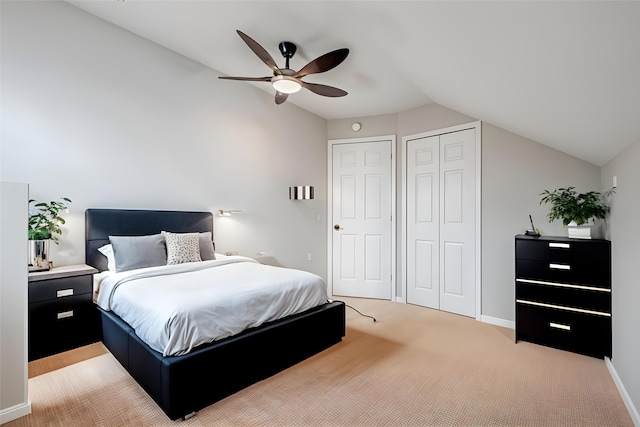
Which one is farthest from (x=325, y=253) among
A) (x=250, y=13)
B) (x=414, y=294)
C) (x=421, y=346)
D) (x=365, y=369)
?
Result: (x=250, y=13)

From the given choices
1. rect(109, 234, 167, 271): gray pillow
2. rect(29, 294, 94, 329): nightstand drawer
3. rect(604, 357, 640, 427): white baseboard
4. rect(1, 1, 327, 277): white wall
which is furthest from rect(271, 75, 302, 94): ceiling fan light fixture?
rect(604, 357, 640, 427): white baseboard

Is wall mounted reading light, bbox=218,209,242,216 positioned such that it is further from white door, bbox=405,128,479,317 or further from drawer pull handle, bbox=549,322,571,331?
drawer pull handle, bbox=549,322,571,331

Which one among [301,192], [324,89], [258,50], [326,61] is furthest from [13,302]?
[301,192]

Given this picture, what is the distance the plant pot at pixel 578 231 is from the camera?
2807 millimetres

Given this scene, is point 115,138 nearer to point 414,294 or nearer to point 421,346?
point 421,346

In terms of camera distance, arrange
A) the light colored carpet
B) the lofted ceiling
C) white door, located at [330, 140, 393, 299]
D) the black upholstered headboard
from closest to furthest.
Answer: the lofted ceiling
the light colored carpet
the black upholstered headboard
white door, located at [330, 140, 393, 299]

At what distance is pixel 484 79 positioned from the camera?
92.4 inches

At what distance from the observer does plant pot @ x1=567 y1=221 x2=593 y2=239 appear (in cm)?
281

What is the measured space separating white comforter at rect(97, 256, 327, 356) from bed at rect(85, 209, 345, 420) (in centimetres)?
6

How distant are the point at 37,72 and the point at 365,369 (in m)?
3.64

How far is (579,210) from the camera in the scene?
2.75 m

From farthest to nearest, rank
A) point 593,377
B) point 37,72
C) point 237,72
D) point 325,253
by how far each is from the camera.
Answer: point 325,253, point 237,72, point 37,72, point 593,377

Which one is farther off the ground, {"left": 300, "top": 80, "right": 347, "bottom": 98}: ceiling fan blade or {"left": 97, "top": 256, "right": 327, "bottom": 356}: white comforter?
{"left": 300, "top": 80, "right": 347, "bottom": 98}: ceiling fan blade

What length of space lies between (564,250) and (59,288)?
423 cm
